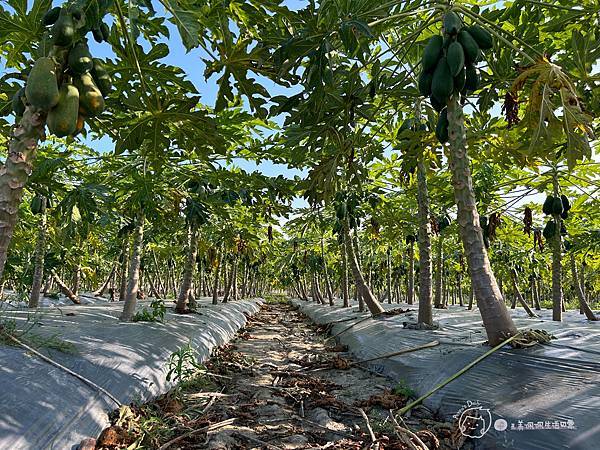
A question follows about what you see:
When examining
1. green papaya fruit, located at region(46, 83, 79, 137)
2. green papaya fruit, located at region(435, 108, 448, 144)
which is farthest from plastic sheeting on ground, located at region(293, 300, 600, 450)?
green papaya fruit, located at region(46, 83, 79, 137)

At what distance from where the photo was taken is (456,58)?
10.5 feet

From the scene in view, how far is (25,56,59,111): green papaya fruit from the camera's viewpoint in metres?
2.11

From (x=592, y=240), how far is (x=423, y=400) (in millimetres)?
6210

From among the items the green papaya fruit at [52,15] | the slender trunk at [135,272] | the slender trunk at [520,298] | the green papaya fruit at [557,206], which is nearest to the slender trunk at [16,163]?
the green papaya fruit at [52,15]

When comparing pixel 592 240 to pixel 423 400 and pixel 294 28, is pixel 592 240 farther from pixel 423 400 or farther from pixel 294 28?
pixel 294 28

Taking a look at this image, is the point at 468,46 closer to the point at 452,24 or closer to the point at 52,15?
the point at 452,24

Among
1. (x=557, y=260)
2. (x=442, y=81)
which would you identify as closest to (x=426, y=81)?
(x=442, y=81)

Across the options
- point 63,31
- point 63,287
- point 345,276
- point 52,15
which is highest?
point 52,15

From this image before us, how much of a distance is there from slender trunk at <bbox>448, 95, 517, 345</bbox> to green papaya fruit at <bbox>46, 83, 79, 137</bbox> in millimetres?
3111

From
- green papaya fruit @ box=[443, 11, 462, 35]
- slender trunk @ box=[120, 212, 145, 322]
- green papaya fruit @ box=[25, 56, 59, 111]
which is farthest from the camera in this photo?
slender trunk @ box=[120, 212, 145, 322]

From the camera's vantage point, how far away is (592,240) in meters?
7.64

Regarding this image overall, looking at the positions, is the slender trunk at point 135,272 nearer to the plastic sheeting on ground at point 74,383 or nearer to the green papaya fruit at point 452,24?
the plastic sheeting on ground at point 74,383

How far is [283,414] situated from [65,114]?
120 inches

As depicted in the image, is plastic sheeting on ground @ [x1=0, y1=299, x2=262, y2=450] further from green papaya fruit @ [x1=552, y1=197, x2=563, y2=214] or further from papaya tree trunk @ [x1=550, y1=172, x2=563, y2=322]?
papaya tree trunk @ [x1=550, y1=172, x2=563, y2=322]
